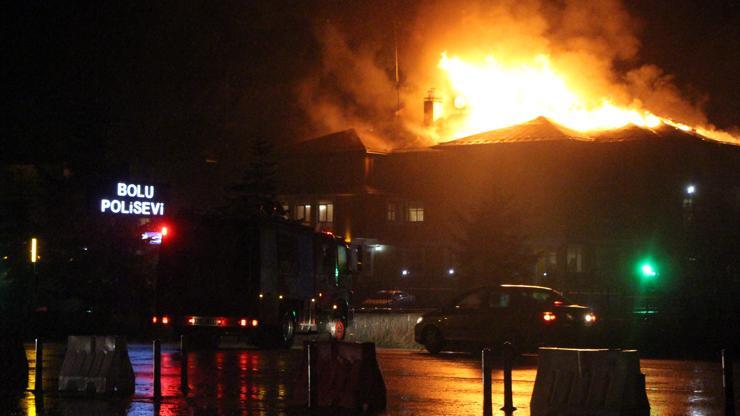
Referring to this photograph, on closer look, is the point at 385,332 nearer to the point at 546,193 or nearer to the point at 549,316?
the point at 549,316

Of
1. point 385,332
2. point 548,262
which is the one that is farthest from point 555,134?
point 385,332

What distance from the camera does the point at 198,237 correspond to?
2592cm

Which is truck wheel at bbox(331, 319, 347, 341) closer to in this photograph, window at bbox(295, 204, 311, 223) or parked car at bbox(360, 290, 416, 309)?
parked car at bbox(360, 290, 416, 309)

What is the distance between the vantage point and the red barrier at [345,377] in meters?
13.4

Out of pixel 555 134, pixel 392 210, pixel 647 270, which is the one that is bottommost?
pixel 647 270

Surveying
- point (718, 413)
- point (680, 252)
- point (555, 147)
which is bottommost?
point (718, 413)

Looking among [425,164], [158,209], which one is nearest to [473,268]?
[158,209]

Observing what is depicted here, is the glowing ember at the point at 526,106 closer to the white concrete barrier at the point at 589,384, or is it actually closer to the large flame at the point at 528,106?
the large flame at the point at 528,106

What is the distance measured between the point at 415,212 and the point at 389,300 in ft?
35.0

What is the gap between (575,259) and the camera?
200 ft

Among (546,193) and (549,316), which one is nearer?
(549,316)

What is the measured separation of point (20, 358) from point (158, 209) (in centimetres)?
2382

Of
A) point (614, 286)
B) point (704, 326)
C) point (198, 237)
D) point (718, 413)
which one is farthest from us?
point (614, 286)

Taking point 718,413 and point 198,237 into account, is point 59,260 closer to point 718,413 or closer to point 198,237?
point 198,237
